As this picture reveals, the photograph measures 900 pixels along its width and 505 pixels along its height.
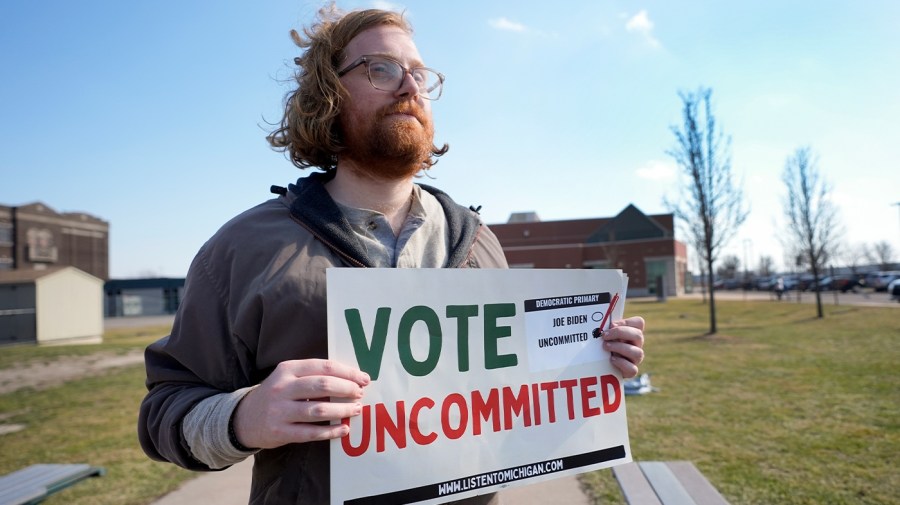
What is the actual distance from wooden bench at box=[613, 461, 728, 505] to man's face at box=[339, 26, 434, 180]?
270cm

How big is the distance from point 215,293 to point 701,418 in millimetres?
6276

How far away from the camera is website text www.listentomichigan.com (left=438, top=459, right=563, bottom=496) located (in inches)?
55.7

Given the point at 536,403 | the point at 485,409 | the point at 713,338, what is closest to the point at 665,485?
the point at 536,403

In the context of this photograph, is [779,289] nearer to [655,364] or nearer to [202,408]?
[655,364]

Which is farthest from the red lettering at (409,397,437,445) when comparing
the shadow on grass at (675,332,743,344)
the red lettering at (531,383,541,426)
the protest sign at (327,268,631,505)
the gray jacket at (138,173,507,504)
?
the shadow on grass at (675,332,743,344)

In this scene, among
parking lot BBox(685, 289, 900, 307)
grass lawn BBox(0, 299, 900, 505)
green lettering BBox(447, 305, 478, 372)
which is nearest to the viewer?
green lettering BBox(447, 305, 478, 372)

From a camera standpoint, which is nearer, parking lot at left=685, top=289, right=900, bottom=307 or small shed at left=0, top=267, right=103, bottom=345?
small shed at left=0, top=267, right=103, bottom=345

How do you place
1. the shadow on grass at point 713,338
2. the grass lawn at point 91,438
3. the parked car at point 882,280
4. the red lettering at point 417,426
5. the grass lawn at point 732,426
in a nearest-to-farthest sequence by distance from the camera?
the red lettering at point 417,426
the grass lawn at point 732,426
the grass lawn at point 91,438
the shadow on grass at point 713,338
the parked car at point 882,280

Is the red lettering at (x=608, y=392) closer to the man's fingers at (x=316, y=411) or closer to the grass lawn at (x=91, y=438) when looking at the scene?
the man's fingers at (x=316, y=411)

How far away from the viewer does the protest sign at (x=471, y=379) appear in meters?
1.34

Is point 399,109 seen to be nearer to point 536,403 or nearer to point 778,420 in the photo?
point 536,403

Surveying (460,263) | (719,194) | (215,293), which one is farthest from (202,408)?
(719,194)

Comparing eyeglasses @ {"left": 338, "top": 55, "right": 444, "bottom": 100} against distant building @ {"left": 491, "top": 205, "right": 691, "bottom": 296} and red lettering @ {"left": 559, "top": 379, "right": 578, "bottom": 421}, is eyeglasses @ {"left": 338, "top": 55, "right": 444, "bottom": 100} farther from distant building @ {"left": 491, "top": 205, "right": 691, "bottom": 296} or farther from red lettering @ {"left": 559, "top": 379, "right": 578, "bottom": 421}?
distant building @ {"left": 491, "top": 205, "right": 691, "bottom": 296}

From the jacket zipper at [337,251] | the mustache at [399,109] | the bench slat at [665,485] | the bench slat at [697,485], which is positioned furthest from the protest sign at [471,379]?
the bench slat at [697,485]
